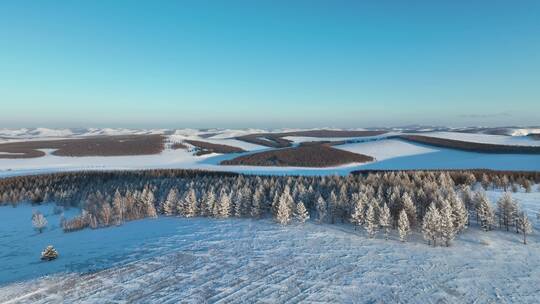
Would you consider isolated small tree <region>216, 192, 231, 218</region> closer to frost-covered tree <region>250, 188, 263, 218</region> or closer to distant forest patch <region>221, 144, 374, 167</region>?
frost-covered tree <region>250, 188, 263, 218</region>

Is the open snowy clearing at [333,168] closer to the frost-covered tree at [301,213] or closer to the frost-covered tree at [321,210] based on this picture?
the frost-covered tree at [321,210]

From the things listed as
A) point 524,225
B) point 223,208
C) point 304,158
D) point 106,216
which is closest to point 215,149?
point 304,158

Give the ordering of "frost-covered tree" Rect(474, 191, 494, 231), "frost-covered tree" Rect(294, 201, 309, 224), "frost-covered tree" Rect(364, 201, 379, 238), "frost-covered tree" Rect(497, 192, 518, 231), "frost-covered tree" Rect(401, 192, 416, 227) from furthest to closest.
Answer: "frost-covered tree" Rect(294, 201, 309, 224) → "frost-covered tree" Rect(401, 192, 416, 227) → "frost-covered tree" Rect(497, 192, 518, 231) → "frost-covered tree" Rect(474, 191, 494, 231) → "frost-covered tree" Rect(364, 201, 379, 238)

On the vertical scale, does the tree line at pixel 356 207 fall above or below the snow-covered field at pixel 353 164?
above

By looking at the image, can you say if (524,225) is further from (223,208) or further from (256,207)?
(223,208)

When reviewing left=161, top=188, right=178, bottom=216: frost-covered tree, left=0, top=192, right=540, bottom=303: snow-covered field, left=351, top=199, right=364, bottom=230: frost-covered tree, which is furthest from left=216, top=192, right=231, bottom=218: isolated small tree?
left=351, top=199, right=364, bottom=230: frost-covered tree

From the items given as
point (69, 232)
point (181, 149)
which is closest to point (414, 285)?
point (69, 232)

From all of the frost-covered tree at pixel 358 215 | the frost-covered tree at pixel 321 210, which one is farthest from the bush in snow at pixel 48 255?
the frost-covered tree at pixel 358 215
